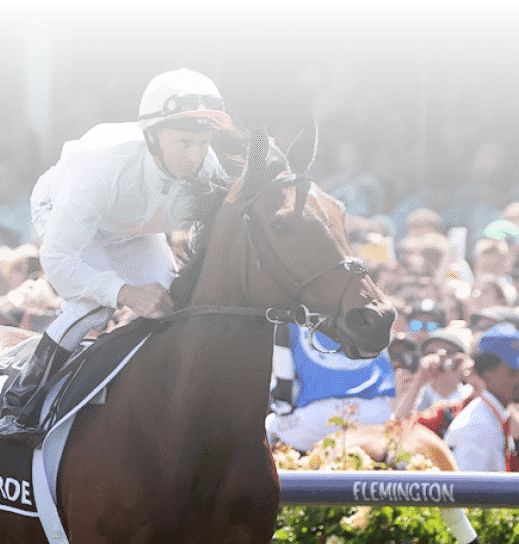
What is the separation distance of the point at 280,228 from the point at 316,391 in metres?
2.50

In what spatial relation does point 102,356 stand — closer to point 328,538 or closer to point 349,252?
point 349,252

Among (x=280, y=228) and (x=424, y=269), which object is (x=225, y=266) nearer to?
(x=280, y=228)

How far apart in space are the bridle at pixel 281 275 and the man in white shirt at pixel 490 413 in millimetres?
2400

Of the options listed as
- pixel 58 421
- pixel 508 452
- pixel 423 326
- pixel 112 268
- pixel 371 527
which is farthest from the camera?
pixel 423 326

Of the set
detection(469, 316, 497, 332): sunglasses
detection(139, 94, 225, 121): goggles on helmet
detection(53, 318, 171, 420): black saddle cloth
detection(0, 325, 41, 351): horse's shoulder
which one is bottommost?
detection(469, 316, 497, 332): sunglasses

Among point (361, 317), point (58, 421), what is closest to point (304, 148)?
point (361, 317)

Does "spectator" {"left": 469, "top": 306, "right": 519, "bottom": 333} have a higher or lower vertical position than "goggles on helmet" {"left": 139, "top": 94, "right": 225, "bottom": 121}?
lower

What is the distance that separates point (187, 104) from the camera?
9.16 feet

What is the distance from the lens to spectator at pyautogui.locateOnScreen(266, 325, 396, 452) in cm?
477

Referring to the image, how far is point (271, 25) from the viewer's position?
337 inches

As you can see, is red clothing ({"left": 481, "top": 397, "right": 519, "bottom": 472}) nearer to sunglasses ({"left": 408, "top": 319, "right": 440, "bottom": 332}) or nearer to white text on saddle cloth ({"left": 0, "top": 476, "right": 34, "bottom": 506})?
sunglasses ({"left": 408, "top": 319, "right": 440, "bottom": 332})

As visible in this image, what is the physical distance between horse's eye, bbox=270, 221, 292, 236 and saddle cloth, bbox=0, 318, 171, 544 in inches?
21.6

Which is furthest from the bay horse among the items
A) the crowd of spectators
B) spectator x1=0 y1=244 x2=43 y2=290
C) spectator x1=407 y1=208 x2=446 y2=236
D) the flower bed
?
spectator x1=407 y1=208 x2=446 y2=236

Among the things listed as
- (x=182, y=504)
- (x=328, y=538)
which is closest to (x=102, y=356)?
(x=182, y=504)
